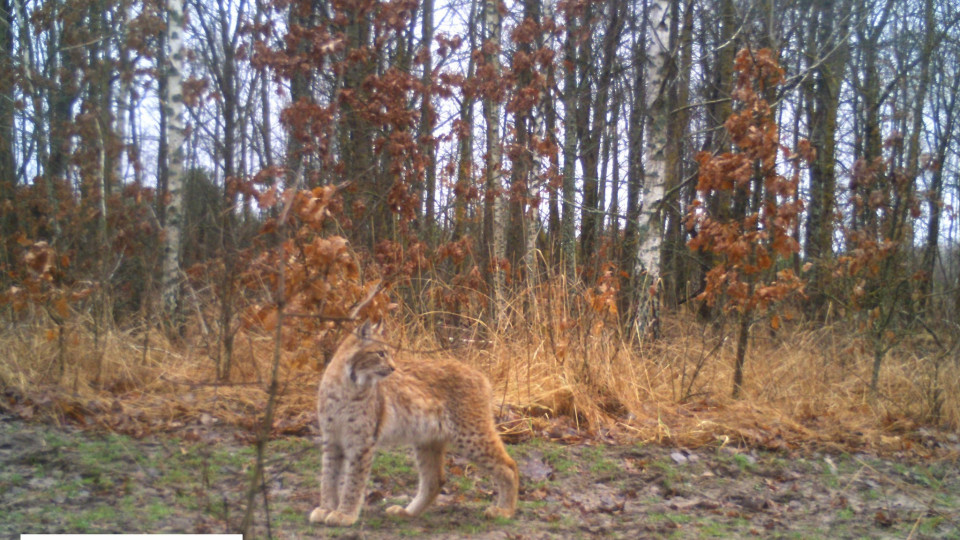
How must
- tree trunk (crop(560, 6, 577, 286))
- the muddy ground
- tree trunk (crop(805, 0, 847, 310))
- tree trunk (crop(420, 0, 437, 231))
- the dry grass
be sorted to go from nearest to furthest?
the muddy ground → the dry grass → tree trunk (crop(560, 6, 577, 286)) → tree trunk (crop(420, 0, 437, 231)) → tree trunk (crop(805, 0, 847, 310))

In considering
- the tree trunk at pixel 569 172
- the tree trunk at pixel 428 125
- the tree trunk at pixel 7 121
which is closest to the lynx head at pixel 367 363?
the tree trunk at pixel 569 172

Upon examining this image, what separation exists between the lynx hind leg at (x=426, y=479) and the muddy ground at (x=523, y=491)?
8 cm

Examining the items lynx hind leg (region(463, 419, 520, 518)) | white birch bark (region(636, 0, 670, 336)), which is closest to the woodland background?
white birch bark (region(636, 0, 670, 336))

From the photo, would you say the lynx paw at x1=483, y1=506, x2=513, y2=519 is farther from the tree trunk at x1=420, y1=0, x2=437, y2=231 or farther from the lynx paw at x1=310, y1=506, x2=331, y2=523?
the tree trunk at x1=420, y1=0, x2=437, y2=231

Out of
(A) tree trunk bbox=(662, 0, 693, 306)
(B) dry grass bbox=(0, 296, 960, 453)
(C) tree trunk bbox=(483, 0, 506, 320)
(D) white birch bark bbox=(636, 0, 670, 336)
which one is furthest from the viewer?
(A) tree trunk bbox=(662, 0, 693, 306)

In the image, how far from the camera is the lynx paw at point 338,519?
15.4 feet

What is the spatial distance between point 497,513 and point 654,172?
547 centimetres

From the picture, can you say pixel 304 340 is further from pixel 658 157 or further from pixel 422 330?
pixel 658 157

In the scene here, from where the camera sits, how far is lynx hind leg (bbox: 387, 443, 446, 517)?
510cm

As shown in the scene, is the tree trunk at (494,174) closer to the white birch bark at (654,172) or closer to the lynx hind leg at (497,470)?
the white birch bark at (654,172)

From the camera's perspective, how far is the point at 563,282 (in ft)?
26.9

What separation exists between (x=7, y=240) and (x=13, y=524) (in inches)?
280

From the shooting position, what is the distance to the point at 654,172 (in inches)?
375

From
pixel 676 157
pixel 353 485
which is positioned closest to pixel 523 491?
pixel 353 485
